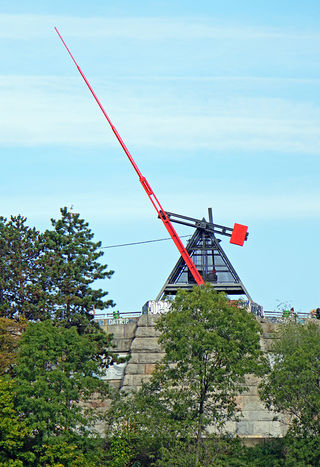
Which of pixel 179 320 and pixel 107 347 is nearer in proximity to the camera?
pixel 179 320

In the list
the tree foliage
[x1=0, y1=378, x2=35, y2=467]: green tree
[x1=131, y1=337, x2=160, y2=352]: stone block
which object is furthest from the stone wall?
[x1=0, y1=378, x2=35, y2=467]: green tree

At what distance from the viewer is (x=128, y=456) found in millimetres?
54406

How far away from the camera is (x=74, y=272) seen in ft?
196

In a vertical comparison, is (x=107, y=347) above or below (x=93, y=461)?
above

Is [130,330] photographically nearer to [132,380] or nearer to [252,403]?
[132,380]

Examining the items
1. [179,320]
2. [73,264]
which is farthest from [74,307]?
[179,320]

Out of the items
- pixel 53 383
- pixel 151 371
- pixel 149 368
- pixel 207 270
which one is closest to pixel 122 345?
pixel 149 368

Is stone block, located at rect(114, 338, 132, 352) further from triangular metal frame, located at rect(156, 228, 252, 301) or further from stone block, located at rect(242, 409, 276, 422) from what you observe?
stone block, located at rect(242, 409, 276, 422)

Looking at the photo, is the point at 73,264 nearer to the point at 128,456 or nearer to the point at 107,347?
the point at 107,347

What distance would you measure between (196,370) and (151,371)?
35.7 feet

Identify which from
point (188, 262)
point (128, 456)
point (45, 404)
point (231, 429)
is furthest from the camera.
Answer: point (188, 262)

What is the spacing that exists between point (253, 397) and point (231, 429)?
2.34 meters

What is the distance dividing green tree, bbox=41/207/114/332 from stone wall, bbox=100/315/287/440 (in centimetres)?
413

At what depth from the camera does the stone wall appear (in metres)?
58.6
